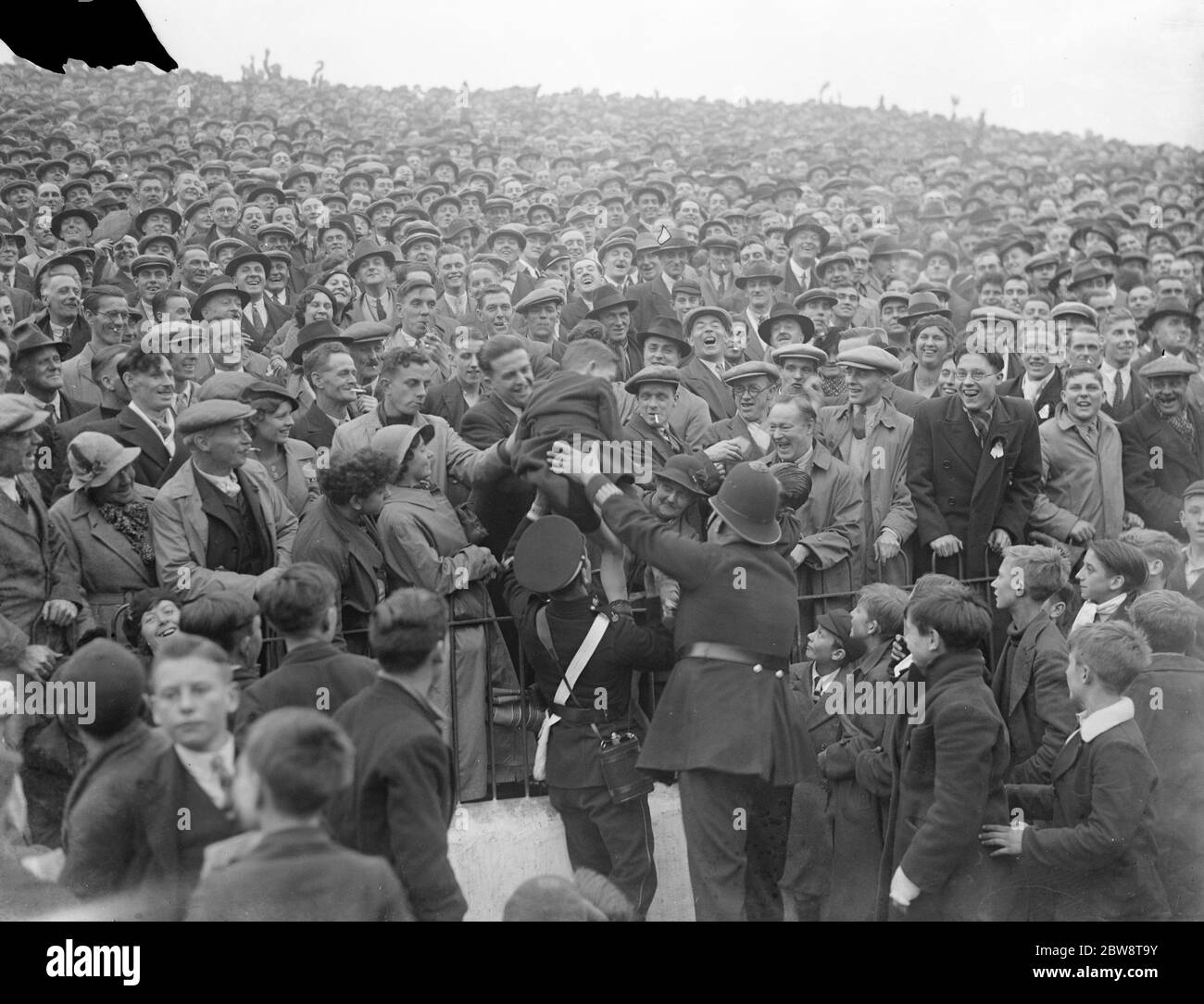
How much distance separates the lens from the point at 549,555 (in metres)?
5.58

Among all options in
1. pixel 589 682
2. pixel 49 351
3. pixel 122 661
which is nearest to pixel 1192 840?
pixel 589 682

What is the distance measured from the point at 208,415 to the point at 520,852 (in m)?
2.36

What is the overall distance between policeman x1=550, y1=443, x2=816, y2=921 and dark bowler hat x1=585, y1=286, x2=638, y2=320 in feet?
10.2

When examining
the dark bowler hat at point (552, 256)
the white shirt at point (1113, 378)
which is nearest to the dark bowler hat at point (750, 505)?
the white shirt at point (1113, 378)

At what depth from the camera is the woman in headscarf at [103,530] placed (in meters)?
5.79

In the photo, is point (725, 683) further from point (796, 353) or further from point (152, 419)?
point (152, 419)

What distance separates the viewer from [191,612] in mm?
5004

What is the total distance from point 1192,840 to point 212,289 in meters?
6.15

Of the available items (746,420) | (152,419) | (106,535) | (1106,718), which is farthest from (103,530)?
(1106,718)

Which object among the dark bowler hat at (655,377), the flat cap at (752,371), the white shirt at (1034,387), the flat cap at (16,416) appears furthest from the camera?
the white shirt at (1034,387)

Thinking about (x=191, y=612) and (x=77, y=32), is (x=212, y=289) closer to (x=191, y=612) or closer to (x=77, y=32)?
(x=77, y=32)

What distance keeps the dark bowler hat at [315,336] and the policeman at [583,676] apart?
2601mm

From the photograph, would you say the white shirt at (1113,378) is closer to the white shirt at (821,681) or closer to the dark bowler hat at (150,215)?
the white shirt at (821,681)
